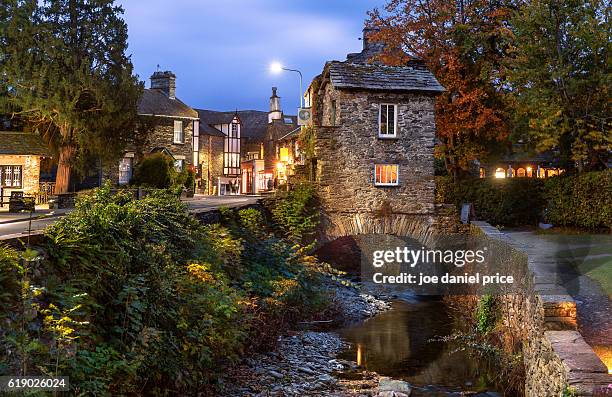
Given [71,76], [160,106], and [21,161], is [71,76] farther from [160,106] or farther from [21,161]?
[160,106]

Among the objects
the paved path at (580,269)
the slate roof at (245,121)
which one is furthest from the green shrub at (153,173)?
the slate roof at (245,121)

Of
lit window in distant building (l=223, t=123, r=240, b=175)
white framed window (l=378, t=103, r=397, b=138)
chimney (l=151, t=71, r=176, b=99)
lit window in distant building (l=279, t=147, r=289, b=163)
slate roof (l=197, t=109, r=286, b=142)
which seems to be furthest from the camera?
lit window in distant building (l=223, t=123, r=240, b=175)

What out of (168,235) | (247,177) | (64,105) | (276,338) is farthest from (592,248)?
(247,177)

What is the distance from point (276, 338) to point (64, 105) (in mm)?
19876

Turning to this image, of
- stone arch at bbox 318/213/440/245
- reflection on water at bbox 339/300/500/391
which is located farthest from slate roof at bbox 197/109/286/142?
reflection on water at bbox 339/300/500/391

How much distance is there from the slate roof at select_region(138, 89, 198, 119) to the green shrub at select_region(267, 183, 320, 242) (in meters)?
25.7

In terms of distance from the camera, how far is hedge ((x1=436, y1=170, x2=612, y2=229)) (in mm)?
20422

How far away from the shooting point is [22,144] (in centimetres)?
3059

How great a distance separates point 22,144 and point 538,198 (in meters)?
26.5

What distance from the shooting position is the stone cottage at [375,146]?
22.1 m

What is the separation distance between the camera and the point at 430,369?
13.0 metres

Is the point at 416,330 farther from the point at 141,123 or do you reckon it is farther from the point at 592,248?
the point at 141,123

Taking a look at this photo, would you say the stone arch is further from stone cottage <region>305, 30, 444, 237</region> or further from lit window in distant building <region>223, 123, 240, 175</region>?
lit window in distant building <region>223, 123, 240, 175</region>

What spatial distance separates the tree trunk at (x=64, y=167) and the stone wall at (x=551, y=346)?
2489 cm
